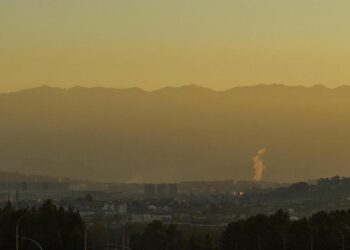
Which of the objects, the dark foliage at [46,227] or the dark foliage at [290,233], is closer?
the dark foliage at [46,227]

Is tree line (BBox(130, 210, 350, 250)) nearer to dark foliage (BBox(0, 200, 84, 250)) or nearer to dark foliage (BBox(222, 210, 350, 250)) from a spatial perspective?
dark foliage (BBox(222, 210, 350, 250))

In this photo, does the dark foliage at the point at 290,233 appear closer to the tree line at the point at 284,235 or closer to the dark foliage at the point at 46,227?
the tree line at the point at 284,235

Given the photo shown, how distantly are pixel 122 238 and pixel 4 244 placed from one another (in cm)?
5832

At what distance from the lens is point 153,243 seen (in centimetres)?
13988

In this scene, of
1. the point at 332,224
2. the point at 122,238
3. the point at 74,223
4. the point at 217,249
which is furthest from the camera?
the point at 122,238

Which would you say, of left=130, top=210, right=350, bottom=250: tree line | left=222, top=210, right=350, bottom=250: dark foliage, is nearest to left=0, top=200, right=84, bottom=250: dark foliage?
left=130, top=210, right=350, bottom=250: tree line

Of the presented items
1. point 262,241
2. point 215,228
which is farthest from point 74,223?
point 215,228

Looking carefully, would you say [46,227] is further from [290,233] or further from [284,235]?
[290,233]

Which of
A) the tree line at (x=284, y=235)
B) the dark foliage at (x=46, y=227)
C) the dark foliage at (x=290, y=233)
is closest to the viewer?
the dark foliage at (x=46, y=227)

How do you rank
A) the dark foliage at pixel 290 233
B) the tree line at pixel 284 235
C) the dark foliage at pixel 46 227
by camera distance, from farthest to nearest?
1. the tree line at pixel 284 235
2. the dark foliage at pixel 290 233
3. the dark foliage at pixel 46 227

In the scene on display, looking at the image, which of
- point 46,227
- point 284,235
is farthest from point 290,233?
point 46,227

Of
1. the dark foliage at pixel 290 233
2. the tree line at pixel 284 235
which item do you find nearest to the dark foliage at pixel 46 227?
the tree line at pixel 284 235

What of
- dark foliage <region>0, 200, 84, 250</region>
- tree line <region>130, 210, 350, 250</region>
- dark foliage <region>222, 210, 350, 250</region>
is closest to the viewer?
dark foliage <region>0, 200, 84, 250</region>

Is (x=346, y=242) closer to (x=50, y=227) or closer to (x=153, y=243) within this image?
(x=50, y=227)
